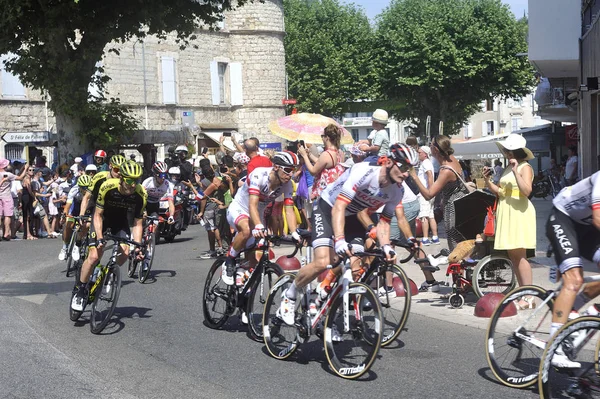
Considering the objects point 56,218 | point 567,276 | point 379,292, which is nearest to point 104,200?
point 379,292

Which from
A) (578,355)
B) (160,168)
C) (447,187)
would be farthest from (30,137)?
(578,355)

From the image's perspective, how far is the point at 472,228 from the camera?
11.5 m

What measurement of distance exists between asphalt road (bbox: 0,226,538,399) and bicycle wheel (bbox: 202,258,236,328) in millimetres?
130

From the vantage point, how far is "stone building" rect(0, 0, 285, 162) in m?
45.9

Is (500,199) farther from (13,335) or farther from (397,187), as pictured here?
(13,335)

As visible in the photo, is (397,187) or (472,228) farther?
(472,228)

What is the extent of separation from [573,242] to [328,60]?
61.4 meters

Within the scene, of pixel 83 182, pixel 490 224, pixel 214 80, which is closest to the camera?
pixel 490 224

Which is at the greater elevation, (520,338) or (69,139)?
(69,139)

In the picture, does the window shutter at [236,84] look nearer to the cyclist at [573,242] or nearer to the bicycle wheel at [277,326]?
the bicycle wheel at [277,326]

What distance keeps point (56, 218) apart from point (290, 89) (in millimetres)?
46013

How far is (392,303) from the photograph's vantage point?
339 inches

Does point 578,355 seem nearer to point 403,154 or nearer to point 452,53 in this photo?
point 403,154

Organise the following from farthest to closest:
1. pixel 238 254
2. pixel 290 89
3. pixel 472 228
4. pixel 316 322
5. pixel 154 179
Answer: pixel 290 89 < pixel 154 179 < pixel 472 228 < pixel 238 254 < pixel 316 322
